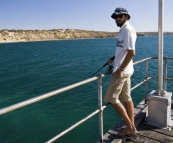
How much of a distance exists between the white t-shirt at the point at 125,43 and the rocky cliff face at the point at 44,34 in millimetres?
126737

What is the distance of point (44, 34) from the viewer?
→ 145 meters

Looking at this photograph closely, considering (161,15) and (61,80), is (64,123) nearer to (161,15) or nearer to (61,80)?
(161,15)

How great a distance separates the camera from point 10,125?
24.5 ft

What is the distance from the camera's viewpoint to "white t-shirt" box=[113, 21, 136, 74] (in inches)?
102

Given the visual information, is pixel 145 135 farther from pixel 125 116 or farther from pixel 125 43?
pixel 125 43

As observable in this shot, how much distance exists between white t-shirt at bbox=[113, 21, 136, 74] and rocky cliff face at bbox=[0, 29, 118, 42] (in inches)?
4990

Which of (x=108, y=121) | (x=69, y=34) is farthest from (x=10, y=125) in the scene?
(x=69, y=34)

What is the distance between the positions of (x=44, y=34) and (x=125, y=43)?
149 m

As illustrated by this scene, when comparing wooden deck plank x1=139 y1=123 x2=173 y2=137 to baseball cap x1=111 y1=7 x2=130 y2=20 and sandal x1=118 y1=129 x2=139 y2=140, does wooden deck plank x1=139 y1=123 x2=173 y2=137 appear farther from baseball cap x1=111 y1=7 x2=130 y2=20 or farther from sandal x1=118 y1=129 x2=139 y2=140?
baseball cap x1=111 y1=7 x2=130 y2=20

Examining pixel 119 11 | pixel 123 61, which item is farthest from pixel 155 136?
pixel 119 11

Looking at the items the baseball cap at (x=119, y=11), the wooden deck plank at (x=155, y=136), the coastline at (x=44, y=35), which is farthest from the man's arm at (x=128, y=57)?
the coastline at (x=44, y=35)

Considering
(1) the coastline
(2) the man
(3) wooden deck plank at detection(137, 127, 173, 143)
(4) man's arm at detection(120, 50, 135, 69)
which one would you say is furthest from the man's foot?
(1) the coastline

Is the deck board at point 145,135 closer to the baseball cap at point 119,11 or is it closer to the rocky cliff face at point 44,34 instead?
the baseball cap at point 119,11

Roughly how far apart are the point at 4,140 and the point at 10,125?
40.4 inches
